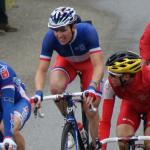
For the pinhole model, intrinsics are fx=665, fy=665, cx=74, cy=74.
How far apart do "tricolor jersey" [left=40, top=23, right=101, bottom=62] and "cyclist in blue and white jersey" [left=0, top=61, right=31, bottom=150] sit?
83cm

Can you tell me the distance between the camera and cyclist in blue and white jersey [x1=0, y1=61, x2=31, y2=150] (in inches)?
241

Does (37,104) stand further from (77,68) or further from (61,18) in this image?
(77,68)

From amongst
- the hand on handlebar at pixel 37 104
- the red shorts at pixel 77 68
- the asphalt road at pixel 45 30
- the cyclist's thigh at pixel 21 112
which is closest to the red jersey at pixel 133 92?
the hand on handlebar at pixel 37 104

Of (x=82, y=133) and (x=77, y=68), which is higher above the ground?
(x=77, y=68)

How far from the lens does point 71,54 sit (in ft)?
26.0

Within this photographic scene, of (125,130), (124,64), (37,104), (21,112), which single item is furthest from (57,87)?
(124,64)

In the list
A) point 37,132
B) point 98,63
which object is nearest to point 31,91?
point 37,132

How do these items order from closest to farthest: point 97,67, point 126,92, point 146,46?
point 126,92 → point 97,67 → point 146,46

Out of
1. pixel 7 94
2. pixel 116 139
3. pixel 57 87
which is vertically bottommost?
pixel 57 87

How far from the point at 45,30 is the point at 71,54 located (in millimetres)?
7776

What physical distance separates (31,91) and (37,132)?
6.17 feet

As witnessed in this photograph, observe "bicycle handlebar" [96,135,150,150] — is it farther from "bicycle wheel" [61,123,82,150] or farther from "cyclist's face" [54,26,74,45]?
"cyclist's face" [54,26,74,45]

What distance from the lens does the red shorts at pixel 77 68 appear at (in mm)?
8070

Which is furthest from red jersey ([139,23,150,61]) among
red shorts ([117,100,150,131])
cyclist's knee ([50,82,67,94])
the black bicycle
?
red shorts ([117,100,150,131])
